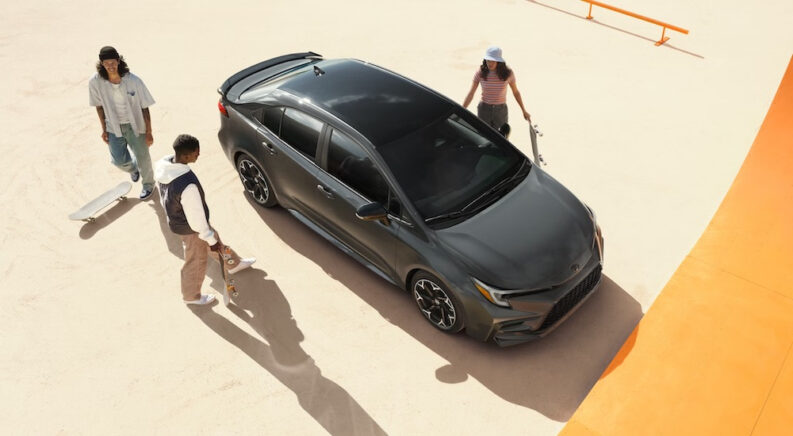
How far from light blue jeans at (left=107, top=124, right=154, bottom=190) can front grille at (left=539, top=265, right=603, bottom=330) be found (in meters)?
4.93

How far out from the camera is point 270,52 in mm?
10688

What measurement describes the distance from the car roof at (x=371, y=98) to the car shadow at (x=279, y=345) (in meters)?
1.89

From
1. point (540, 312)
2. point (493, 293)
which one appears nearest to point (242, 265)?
point (493, 293)

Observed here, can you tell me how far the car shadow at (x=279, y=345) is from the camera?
479 centimetres

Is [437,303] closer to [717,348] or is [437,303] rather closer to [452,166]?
[452,166]

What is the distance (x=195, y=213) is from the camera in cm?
488

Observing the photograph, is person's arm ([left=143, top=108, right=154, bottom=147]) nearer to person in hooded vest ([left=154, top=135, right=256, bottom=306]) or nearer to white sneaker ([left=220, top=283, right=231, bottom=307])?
person in hooded vest ([left=154, top=135, right=256, bottom=306])

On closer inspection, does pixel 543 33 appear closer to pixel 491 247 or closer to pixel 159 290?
pixel 491 247

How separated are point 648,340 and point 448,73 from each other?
6.00m

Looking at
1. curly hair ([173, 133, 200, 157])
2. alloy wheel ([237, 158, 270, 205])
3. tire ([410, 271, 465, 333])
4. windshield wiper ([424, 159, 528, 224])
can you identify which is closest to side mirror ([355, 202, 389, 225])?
windshield wiper ([424, 159, 528, 224])

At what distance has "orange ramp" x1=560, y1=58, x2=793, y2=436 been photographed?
4.65 m

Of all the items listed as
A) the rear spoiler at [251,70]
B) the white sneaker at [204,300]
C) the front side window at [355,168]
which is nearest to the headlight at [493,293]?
the front side window at [355,168]

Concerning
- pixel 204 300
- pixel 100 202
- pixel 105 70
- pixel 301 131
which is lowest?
pixel 204 300

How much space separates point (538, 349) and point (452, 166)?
1.84m
